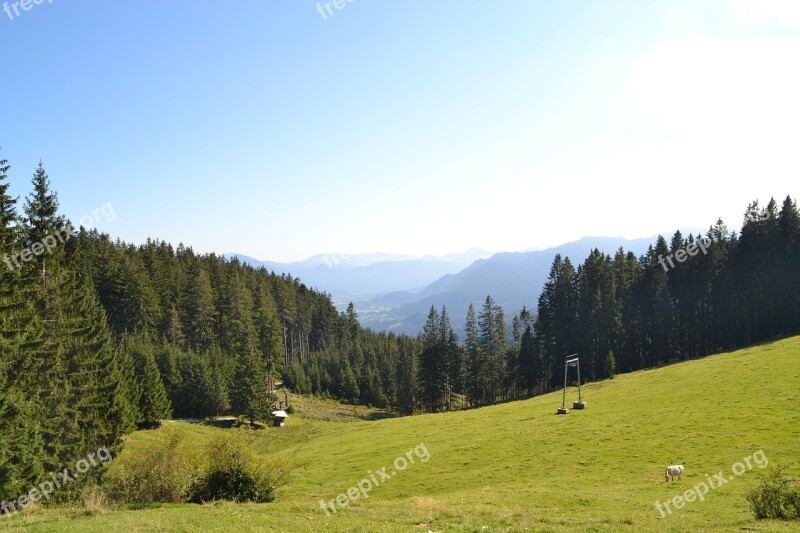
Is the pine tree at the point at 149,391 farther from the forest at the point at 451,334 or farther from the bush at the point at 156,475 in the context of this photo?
the bush at the point at 156,475

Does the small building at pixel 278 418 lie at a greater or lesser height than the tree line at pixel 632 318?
lesser

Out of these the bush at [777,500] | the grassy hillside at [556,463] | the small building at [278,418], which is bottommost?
the small building at [278,418]

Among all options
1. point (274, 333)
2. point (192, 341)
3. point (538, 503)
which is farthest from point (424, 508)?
point (192, 341)

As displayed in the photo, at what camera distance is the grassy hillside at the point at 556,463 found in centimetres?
1964

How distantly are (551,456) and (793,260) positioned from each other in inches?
2847

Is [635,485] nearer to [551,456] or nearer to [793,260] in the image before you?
[551,456]

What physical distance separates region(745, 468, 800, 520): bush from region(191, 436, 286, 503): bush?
1002 inches

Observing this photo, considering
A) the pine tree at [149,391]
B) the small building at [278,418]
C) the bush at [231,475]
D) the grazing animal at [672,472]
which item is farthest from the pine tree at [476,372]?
the bush at [231,475]

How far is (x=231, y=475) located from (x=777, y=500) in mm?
27727

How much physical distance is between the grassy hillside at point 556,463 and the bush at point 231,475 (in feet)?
9.10

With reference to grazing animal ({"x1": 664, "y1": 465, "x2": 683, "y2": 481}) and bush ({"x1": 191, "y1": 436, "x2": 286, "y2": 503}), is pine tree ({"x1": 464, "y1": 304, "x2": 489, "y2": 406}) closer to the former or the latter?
grazing animal ({"x1": 664, "y1": 465, "x2": 683, "y2": 481})

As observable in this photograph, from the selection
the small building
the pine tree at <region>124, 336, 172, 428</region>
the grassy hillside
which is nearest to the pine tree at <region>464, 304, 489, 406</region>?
the grassy hillside

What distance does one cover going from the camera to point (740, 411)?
3869 cm

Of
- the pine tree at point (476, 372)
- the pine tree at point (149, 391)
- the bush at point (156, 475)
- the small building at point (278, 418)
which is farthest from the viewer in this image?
the pine tree at point (476, 372)
